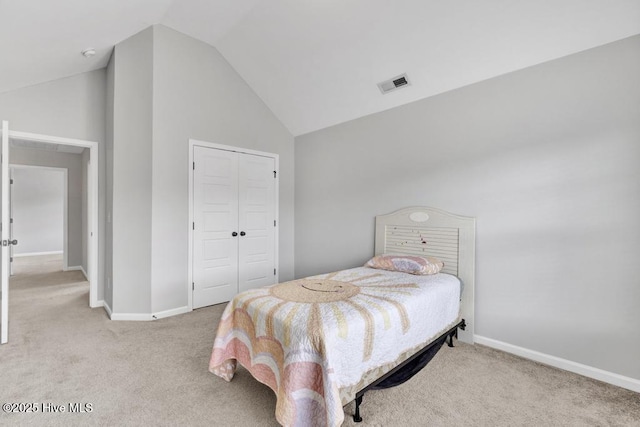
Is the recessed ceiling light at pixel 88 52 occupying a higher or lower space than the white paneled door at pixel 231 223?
higher

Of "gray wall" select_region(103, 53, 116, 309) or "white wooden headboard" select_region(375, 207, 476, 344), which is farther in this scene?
"gray wall" select_region(103, 53, 116, 309)

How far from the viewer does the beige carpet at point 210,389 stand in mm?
1717

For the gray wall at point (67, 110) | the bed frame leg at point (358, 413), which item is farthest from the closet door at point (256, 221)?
the bed frame leg at point (358, 413)

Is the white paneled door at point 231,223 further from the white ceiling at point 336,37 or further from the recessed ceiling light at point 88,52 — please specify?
the recessed ceiling light at point 88,52

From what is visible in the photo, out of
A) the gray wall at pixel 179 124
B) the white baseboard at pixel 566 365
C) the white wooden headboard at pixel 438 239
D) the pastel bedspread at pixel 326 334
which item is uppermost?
the gray wall at pixel 179 124

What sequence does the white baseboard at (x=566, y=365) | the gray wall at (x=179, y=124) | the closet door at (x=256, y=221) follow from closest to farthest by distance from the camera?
the white baseboard at (x=566, y=365) → the gray wall at (x=179, y=124) → the closet door at (x=256, y=221)

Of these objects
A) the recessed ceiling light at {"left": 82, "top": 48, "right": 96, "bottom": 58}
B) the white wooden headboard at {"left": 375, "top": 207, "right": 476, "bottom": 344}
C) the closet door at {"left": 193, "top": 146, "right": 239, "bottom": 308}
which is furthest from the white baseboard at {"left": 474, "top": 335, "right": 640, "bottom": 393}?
the recessed ceiling light at {"left": 82, "top": 48, "right": 96, "bottom": 58}

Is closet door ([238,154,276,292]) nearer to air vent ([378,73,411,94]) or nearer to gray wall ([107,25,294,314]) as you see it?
gray wall ([107,25,294,314])

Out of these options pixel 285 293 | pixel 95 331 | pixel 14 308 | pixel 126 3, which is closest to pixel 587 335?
pixel 285 293

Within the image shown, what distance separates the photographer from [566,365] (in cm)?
227

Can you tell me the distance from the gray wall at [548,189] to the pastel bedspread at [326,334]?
2.02 ft

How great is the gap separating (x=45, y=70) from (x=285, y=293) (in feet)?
11.1

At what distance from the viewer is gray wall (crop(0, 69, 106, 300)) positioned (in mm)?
3197

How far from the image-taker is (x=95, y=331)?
2938mm
